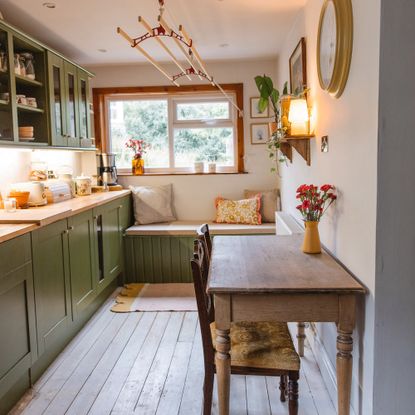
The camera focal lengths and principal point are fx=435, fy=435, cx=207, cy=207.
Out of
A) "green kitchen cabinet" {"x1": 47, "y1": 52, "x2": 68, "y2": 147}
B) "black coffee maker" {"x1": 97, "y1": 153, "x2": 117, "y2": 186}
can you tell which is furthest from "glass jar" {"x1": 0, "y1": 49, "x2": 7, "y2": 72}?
"black coffee maker" {"x1": 97, "y1": 153, "x2": 117, "y2": 186}

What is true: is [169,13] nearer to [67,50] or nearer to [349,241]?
[67,50]

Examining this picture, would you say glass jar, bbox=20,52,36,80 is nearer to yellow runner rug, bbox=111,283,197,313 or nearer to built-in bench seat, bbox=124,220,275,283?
built-in bench seat, bbox=124,220,275,283

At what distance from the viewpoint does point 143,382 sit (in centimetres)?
246

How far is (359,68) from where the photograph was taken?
1.78 metres

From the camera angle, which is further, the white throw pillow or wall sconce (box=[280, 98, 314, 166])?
the white throw pillow

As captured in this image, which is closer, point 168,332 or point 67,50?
point 168,332

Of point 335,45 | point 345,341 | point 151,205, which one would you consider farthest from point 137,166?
point 345,341

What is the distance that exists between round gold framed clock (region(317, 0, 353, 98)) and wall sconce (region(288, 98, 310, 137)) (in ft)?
1.08

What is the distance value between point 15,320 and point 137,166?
9.58 ft

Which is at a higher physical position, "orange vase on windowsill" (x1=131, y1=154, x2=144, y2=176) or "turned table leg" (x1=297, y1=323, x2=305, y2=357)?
"orange vase on windowsill" (x1=131, y1=154, x2=144, y2=176)

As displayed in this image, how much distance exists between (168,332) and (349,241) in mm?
1694

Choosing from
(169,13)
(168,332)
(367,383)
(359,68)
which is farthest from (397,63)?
(168,332)

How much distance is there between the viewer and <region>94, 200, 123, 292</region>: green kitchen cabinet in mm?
3656

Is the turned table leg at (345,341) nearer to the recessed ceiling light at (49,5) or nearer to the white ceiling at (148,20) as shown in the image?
the white ceiling at (148,20)
